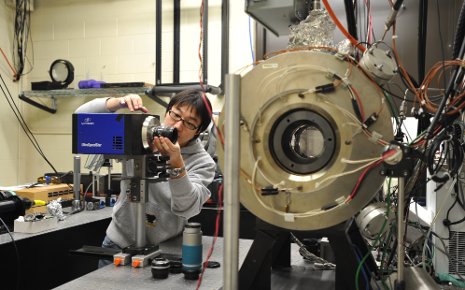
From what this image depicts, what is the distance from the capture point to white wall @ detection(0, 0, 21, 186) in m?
3.55

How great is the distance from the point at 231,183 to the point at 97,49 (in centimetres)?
315

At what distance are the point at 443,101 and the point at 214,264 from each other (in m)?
0.84

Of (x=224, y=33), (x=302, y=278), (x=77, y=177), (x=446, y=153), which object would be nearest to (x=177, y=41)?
(x=224, y=33)

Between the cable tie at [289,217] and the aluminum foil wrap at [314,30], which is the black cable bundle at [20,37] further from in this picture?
the cable tie at [289,217]

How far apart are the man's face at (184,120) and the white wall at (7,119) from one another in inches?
104

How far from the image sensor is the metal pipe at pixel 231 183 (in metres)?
0.73

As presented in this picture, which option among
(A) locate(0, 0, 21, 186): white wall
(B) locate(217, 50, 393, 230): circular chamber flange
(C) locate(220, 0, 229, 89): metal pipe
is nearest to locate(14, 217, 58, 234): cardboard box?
(B) locate(217, 50, 393, 230): circular chamber flange

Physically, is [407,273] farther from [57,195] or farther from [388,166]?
[57,195]

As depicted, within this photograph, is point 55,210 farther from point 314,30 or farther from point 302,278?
point 314,30

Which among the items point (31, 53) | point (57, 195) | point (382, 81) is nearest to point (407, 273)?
point (382, 81)

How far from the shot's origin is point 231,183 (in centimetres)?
74

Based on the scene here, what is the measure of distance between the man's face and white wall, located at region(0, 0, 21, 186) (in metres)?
2.65

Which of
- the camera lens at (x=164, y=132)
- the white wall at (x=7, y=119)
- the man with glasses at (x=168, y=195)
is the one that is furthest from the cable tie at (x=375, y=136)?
the white wall at (x=7, y=119)

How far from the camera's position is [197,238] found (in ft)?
3.63
